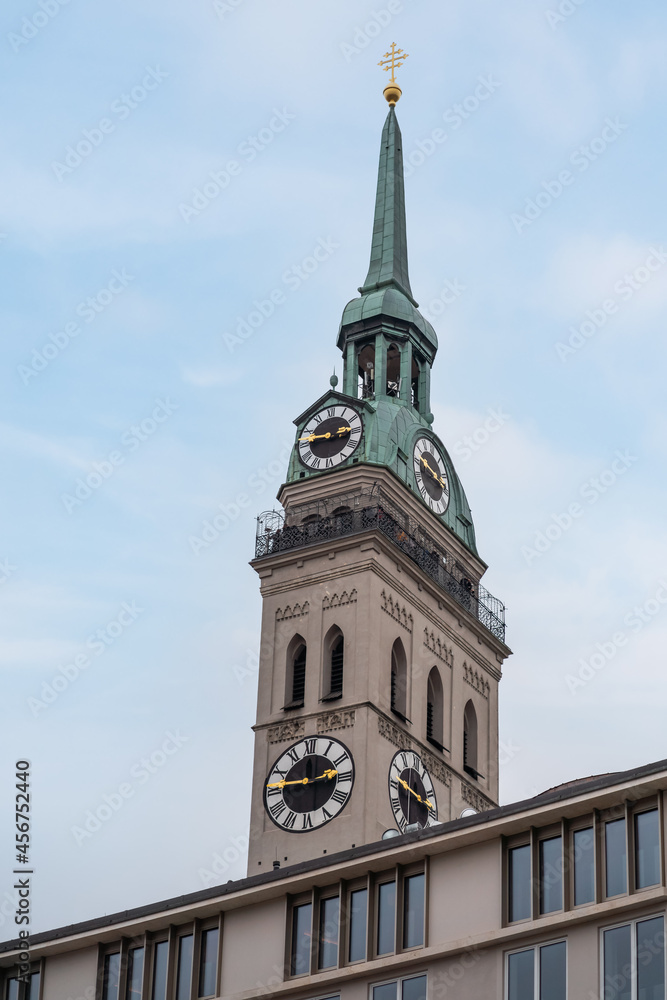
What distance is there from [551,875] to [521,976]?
194cm

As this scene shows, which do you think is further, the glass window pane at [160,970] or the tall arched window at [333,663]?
the tall arched window at [333,663]

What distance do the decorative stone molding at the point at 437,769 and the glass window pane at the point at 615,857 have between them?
1593 inches

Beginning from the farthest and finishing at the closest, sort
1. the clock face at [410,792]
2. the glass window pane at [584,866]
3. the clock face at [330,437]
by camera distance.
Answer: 1. the clock face at [330,437]
2. the clock face at [410,792]
3. the glass window pane at [584,866]

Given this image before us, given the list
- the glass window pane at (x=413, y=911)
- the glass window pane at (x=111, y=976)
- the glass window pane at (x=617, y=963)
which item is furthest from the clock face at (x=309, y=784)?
the glass window pane at (x=617, y=963)

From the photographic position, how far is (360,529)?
3223 inches

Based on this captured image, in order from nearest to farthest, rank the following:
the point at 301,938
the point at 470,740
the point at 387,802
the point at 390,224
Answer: the point at 301,938 < the point at 387,802 < the point at 470,740 < the point at 390,224

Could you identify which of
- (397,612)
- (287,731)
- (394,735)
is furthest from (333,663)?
(394,735)

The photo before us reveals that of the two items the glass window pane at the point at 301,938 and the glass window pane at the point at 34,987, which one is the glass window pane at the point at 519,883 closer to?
the glass window pane at the point at 301,938

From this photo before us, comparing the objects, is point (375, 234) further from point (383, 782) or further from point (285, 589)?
point (383, 782)

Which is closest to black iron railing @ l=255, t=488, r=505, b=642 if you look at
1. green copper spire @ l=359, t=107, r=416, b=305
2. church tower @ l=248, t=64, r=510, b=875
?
church tower @ l=248, t=64, r=510, b=875

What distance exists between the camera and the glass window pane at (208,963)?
4581 centimetres

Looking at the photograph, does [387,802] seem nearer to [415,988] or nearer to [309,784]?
[309,784]

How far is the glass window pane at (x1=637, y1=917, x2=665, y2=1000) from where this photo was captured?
38.5 meters

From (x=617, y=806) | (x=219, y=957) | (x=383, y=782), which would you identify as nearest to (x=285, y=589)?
(x=383, y=782)
